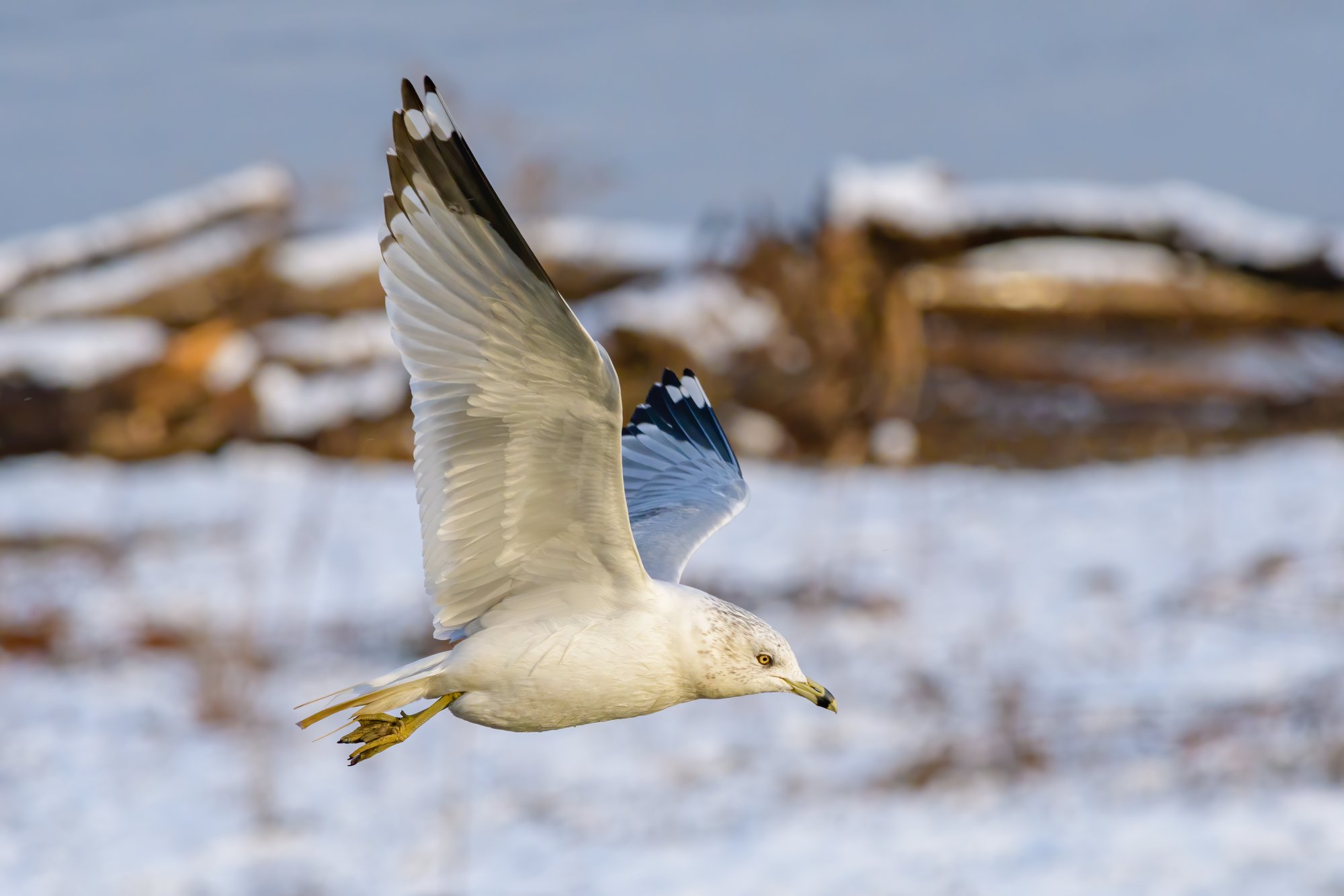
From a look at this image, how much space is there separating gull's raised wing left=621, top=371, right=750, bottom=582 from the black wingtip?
146cm

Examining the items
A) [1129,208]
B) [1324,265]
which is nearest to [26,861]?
[1129,208]

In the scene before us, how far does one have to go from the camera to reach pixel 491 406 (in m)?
2.84

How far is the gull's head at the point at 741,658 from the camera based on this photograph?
287 centimetres

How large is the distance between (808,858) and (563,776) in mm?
2067

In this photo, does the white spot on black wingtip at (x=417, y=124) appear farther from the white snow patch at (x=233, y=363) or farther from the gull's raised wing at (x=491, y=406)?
the white snow patch at (x=233, y=363)

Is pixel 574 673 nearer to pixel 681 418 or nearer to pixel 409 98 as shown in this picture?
pixel 409 98

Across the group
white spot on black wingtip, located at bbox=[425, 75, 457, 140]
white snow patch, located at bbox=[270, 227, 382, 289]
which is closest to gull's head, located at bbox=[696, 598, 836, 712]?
white spot on black wingtip, located at bbox=[425, 75, 457, 140]

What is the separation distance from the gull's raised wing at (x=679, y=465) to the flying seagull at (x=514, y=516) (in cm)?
71

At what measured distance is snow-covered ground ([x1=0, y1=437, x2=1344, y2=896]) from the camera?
9016mm

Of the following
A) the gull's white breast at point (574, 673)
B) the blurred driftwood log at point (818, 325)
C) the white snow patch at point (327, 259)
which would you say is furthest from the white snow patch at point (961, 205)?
the gull's white breast at point (574, 673)

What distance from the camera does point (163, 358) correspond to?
41.4 feet

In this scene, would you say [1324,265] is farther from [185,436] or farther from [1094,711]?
[185,436]

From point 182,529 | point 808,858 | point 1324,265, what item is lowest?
point 808,858

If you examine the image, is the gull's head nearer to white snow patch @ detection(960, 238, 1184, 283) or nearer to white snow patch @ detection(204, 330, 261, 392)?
white snow patch @ detection(204, 330, 261, 392)
